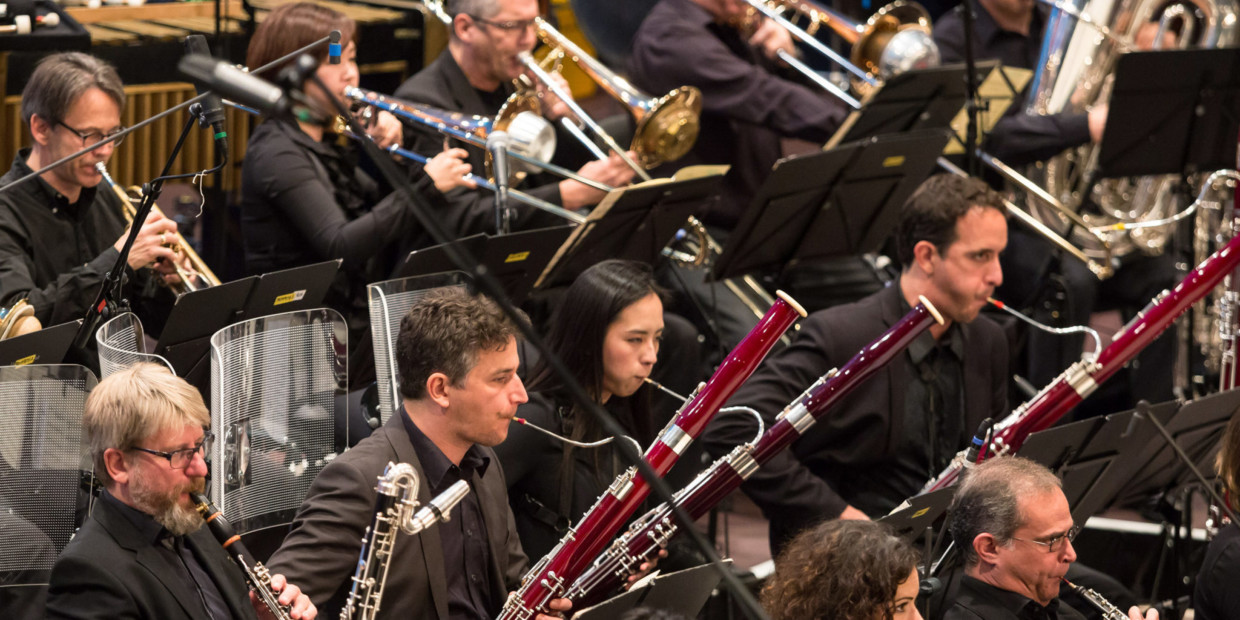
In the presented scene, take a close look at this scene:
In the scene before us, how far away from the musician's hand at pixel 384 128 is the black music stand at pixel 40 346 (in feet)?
4.88

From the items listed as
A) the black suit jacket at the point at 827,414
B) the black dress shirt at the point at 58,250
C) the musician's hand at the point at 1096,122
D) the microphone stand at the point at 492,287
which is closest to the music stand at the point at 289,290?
the black dress shirt at the point at 58,250

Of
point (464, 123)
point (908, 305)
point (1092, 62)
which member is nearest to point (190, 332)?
point (464, 123)

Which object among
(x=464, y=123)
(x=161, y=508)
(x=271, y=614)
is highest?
(x=464, y=123)

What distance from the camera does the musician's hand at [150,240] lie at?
384cm

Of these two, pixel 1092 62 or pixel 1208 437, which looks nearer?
pixel 1208 437

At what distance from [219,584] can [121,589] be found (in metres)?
0.24

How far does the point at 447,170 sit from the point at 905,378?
5.02ft

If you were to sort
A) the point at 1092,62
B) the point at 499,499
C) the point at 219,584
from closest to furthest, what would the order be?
the point at 219,584 < the point at 499,499 < the point at 1092,62

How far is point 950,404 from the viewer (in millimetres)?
4371

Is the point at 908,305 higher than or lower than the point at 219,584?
higher

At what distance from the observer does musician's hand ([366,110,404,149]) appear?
4734 mm

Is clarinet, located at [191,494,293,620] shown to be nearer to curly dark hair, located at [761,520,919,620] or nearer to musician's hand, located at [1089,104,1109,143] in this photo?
curly dark hair, located at [761,520,919,620]

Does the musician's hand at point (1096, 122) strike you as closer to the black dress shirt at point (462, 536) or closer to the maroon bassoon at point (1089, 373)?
the maroon bassoon at point (1089, 373)

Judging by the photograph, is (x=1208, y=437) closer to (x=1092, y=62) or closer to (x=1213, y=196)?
(x=1213, y=196)
